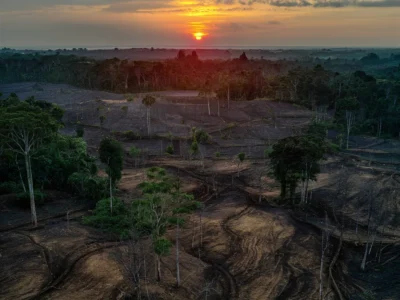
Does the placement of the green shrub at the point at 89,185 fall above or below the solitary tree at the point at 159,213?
below

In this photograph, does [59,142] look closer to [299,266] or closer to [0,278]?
[0,278]

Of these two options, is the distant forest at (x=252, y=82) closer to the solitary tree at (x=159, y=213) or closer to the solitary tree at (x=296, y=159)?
the solitary tree at (x=296, y=159)

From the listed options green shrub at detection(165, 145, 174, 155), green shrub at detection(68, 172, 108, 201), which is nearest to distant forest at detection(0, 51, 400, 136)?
green shrub at detection(165, 145, 174, 155)

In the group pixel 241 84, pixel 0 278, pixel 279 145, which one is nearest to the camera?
pixel 0 278

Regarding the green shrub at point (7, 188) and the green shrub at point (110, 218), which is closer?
the green shrub at point (110, 218)

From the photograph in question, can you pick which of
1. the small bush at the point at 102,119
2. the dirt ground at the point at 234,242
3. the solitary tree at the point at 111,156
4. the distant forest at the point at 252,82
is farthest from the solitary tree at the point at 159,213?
the distant forest at the point at 252,82

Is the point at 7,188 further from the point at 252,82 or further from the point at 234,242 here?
the point at 252,82

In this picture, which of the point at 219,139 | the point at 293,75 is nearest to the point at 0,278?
the point at 219,139
